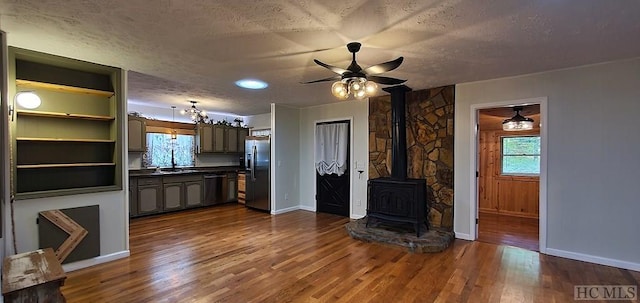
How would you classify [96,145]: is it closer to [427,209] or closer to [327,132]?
[327,132]

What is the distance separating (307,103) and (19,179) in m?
4.24

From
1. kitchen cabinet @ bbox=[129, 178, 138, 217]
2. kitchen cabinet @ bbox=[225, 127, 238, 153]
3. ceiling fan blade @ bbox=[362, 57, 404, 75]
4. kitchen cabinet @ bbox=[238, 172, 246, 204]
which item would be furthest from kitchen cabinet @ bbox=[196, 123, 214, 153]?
ceiling fan blade @ bbox=[362, 57, 404, 75]

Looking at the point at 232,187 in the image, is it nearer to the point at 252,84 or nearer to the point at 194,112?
the point at 194,112

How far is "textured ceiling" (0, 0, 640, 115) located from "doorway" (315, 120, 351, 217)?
2119 mm

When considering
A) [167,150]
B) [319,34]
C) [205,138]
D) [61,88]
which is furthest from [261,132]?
[319,34]

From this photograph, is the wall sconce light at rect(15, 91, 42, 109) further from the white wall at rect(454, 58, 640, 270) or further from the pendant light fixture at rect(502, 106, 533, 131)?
the pendant light fixture at rect(502, 106, 533, 131)

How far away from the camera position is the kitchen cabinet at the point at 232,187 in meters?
7.06

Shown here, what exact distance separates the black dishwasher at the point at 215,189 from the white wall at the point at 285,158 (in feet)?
5.56

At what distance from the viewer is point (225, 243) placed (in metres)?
4.05

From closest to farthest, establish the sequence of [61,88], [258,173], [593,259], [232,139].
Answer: [61,88], [593,259], [258,173], [232,139]

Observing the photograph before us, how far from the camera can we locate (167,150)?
676cm

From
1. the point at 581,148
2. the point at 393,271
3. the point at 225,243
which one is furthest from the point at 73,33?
the point at 581,148

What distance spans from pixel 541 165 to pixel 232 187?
20.1ft

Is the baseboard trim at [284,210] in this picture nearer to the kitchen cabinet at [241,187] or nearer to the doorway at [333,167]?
the doorway at [333,167]
